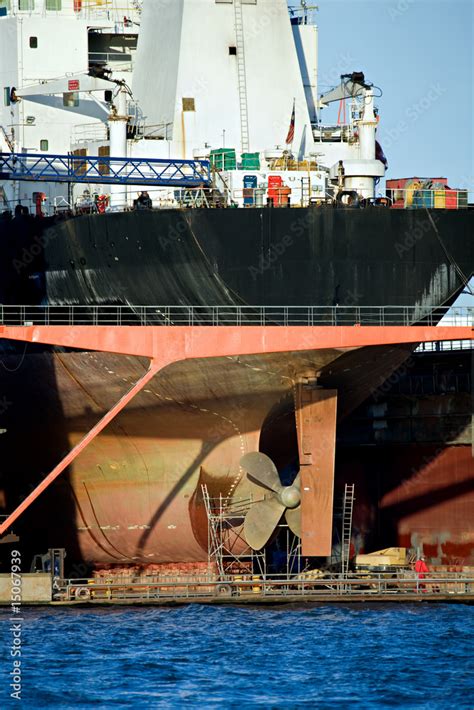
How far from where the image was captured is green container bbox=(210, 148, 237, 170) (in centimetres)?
4412

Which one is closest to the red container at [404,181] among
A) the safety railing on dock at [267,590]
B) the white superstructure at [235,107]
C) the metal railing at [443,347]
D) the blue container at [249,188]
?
the white superstructure at [235,107]

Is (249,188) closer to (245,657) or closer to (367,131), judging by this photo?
(367,131)

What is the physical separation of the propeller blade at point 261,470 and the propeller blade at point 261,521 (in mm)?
395

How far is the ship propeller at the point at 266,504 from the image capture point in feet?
124

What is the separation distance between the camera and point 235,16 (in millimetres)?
45719

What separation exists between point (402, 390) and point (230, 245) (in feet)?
32.1

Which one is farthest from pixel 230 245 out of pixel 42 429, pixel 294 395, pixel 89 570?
pixel 89 570

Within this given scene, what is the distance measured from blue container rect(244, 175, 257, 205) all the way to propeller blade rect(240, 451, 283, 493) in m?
7.72

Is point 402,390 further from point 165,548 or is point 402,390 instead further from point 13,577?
point 13,577

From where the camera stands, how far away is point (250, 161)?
44.2 metres

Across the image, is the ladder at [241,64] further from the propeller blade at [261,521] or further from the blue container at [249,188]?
the propeller blade at [261,521]

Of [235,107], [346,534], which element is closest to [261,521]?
[346,534]

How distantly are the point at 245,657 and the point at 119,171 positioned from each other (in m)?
18.1

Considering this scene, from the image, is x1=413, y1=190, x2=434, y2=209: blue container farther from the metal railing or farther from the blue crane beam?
the metal railing
